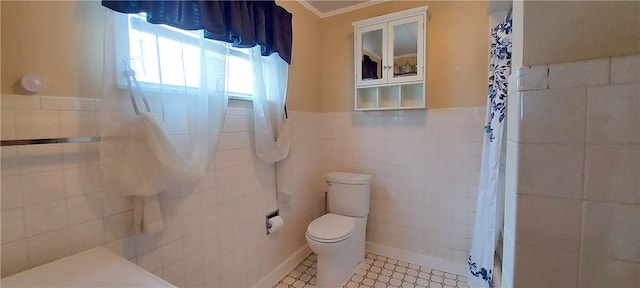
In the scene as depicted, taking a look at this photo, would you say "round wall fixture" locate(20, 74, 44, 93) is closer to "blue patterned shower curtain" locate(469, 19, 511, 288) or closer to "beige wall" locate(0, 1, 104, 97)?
"beige wall" locate(0, 1, 104, 97)

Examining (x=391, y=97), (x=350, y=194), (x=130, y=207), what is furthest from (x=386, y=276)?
(x=130, y=207)

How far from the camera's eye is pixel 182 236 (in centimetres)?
134

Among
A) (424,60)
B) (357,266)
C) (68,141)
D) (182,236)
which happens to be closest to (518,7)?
(424,60)

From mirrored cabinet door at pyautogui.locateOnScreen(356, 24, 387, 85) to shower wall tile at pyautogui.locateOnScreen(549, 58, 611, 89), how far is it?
1.58 meters

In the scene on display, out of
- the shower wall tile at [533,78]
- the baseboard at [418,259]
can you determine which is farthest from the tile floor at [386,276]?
the shower wall tile at [533,78]

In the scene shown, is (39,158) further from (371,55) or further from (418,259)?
(418,259)

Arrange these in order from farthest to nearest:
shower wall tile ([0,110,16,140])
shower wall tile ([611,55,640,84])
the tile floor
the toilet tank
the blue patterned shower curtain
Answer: the toilet tank → the tile floor → the blue patterned shower curtain → shower wall tile ([0,110,16,140]) → shower wall tile ([611,55,640,84])

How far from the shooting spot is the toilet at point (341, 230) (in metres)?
1.83

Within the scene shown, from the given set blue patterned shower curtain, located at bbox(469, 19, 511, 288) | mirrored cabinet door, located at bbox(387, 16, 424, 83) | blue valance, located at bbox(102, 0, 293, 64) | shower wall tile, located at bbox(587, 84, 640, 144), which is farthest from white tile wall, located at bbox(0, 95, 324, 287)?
shower wall tile, located at bbox(587, 84, 640, 144)

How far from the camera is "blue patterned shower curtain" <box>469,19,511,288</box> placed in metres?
1.56

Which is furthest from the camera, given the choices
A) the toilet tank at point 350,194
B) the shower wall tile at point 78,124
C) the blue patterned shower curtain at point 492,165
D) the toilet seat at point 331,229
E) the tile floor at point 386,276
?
the toilet tank at point 350,194

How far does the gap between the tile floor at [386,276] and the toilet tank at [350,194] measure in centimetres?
45

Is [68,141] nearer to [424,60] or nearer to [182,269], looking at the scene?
[182,269]

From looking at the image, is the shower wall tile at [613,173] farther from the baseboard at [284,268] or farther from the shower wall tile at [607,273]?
the baseboard at [284,268]
